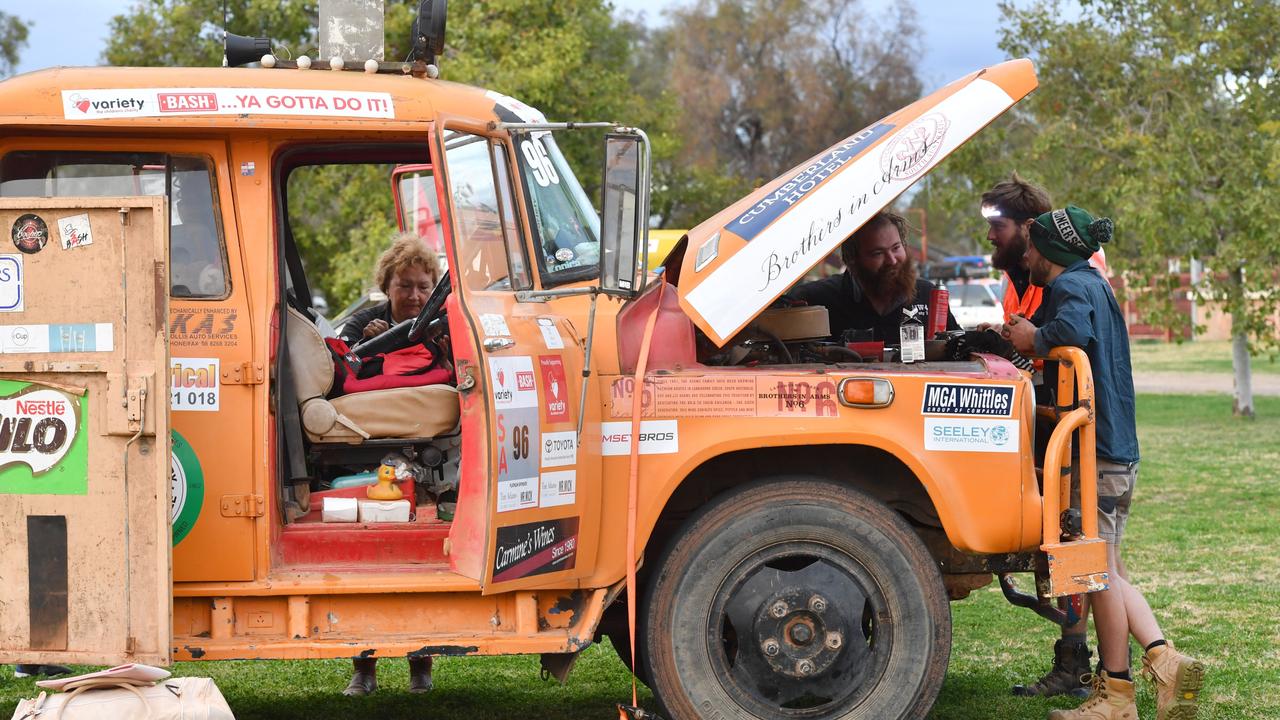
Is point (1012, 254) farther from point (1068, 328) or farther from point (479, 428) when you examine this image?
point (479, 428)

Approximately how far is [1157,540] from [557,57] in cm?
1154

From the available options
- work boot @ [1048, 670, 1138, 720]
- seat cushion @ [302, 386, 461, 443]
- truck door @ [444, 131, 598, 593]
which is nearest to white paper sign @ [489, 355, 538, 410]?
truck door @ [444, 131, 598, 593]

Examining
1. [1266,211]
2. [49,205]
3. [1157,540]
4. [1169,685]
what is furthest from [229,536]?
[1266,211]

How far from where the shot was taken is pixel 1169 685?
5332mm

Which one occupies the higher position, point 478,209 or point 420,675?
point 478,209

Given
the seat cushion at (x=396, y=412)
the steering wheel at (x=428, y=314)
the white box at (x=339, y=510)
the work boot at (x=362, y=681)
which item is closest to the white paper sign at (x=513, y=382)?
the seat cushion at (x=396, y=412)

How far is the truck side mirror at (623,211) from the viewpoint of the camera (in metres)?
4.38

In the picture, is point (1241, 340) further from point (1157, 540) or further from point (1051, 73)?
point (1157, 540)

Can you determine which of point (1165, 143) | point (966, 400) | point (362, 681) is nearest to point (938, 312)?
point (966, 400)

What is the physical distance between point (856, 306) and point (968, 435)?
5.38 feet

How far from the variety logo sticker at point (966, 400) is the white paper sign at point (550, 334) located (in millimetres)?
1245

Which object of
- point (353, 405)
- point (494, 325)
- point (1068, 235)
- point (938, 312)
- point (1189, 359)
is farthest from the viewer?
point (1189, 359)

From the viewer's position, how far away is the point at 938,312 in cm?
579

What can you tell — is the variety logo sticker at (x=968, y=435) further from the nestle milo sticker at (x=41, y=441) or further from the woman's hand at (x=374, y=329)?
the nestle milo sticker at (x=41, y=441)
